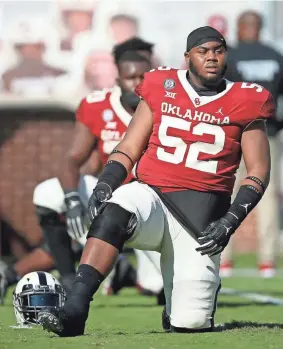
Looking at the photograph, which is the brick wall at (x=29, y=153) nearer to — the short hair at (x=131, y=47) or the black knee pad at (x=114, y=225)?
the short hair at (x=131, y=47)

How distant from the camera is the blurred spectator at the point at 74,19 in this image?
14.6m

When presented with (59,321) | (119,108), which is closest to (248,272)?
(119,108)

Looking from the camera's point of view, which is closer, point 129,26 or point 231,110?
point 231,110

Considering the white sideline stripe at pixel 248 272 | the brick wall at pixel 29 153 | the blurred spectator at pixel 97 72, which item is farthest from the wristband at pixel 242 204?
the brick wall at pixel 29 153

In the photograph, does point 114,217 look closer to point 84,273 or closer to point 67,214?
point 84,273

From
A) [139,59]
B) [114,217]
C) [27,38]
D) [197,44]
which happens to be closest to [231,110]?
[197,44]

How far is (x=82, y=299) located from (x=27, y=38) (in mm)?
9468

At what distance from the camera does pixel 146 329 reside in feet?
20.8

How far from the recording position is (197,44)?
6000mm

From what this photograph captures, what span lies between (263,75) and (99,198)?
5424mm

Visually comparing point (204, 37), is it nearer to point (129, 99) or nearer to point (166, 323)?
point (166, 323)

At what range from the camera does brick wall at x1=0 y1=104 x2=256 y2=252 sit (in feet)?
50.1

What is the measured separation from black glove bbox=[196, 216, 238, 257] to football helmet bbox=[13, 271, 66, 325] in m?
0.97

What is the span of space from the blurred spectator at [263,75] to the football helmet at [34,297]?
181 inches
